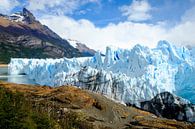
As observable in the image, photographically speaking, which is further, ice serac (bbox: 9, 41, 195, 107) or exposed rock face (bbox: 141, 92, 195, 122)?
ice serac (bbox: 9, 41, 195, 107)

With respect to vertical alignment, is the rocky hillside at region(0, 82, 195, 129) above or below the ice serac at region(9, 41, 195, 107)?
below

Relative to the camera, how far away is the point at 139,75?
283 feet

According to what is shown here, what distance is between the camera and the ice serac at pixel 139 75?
8038cm

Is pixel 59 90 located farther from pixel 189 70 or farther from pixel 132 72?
pixel 189 70

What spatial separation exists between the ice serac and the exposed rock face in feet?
7.32

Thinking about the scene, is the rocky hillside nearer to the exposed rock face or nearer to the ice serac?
the exposed rock face

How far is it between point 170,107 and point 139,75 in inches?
506

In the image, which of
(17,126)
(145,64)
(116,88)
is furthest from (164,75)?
(17,126)

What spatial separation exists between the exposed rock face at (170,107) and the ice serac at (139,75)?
7.32 feet

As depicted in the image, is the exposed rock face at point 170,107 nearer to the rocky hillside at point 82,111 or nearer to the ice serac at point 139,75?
the ice serac at point 139,75

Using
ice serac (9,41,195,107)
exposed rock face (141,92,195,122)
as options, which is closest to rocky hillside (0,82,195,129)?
exposed rock face (141,92,195,122)

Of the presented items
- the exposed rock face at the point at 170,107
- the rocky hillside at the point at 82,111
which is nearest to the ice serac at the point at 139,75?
the exposed rock face at the point at 170,107

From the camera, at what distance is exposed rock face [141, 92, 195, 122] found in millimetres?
72144

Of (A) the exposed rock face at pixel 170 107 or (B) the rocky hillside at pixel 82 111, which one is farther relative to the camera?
(A) the exposed rock face at pixel 170 107
